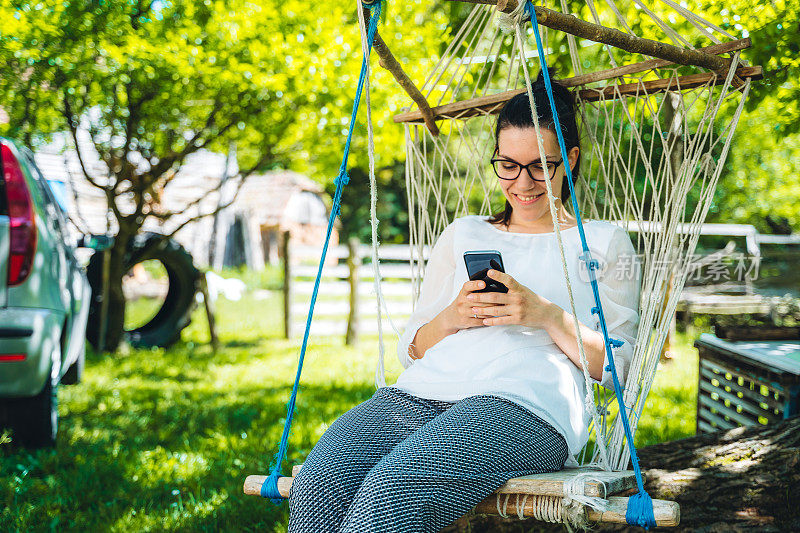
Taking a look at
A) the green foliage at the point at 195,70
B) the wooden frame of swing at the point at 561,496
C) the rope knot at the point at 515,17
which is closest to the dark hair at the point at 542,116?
the rope knot at the point at 515,17

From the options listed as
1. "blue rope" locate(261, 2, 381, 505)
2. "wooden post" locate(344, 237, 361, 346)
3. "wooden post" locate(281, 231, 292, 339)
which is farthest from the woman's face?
"wooden post" locate(281, 231, 292, 339)

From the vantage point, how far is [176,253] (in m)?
5.49

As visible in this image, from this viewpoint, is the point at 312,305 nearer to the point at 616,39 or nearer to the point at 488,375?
the point at 488,375

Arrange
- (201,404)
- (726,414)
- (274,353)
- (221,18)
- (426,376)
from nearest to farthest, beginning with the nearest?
(426,376), (726,414), (201,404), (221,18), (274,353)

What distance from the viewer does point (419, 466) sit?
124cm

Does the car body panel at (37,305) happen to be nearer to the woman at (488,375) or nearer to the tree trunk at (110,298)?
the woman at (488,375)

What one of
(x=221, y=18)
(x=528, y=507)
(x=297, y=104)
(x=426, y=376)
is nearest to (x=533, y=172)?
(x=426, y=376)

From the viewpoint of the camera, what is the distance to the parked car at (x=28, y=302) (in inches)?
98.0

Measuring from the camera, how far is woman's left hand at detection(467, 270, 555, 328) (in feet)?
4.85

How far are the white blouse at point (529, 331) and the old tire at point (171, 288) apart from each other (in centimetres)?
403

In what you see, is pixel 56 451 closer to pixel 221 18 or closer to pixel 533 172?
pixel 533 172

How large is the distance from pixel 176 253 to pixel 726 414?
4259mm

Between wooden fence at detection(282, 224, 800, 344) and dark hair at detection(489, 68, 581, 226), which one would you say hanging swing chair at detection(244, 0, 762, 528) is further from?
wooden fence at detection(282, 224, 800, 344)

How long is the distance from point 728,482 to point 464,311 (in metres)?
0.96
